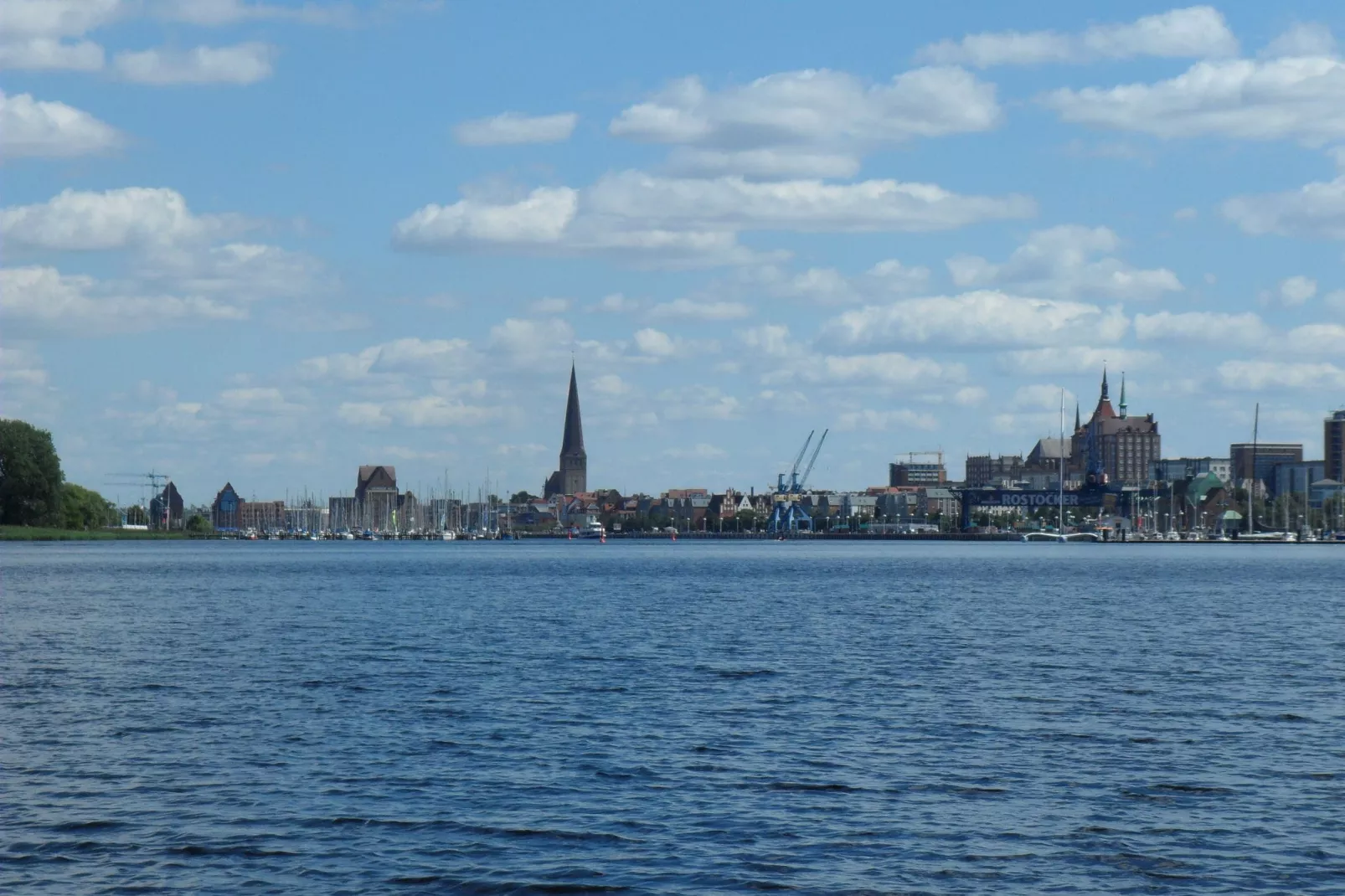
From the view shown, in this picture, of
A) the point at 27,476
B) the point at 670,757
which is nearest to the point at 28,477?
the point at 27,476

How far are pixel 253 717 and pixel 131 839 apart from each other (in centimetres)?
1127

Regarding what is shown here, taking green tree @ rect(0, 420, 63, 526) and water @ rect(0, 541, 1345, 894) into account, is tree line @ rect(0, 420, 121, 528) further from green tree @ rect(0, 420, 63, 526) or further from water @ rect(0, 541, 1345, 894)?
water @ rect(0, 541, 1345, 894)

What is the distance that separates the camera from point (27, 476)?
550 ft

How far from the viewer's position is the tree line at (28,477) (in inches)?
6565

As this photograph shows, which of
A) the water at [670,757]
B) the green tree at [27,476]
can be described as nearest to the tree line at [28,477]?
the green tree at [27,476]

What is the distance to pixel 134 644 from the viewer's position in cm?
4859

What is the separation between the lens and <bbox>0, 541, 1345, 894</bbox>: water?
62.9 ft

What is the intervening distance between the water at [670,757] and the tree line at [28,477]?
117m

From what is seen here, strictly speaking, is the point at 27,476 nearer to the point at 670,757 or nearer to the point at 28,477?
the point at 28,477

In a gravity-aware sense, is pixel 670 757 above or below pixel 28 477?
below

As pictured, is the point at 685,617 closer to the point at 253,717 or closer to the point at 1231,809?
the point at 253,717

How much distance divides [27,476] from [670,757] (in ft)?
512

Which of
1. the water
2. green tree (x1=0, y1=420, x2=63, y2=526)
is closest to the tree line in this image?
green tree (x1=0, y1=420, x2=63, y2=526)

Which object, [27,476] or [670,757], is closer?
[670,757]
